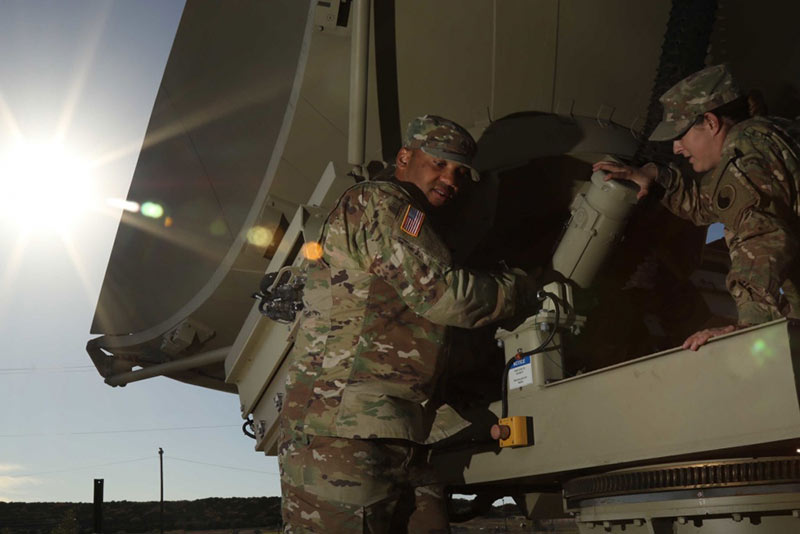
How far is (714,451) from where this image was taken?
2174 mm

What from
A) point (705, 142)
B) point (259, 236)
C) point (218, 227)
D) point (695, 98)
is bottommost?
point (705, 142)

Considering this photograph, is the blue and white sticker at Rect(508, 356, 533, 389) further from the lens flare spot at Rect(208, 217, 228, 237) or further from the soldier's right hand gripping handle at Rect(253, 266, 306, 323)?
the lens flare spot at Rect(208, 217, 228, 237)

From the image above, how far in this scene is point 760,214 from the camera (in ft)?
7.74

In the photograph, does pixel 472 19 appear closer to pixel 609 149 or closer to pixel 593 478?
pixel 609 149

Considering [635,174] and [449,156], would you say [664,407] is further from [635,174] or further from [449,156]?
[449,156]

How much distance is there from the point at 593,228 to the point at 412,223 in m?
0.81

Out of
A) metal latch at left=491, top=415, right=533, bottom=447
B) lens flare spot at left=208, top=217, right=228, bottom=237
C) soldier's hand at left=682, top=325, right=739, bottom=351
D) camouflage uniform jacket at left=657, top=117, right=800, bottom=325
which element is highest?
lens flare spot at left=208, top=217, right=228, bottom=237

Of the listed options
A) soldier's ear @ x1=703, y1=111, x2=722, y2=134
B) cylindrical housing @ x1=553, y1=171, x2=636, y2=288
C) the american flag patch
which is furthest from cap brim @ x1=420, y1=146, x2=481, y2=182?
soldier's ear @ x1=703, y1=111, x2=722, y2=134

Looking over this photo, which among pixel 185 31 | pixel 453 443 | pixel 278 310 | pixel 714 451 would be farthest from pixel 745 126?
pixel 185 31

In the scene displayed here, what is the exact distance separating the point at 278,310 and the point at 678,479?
6.67 ft

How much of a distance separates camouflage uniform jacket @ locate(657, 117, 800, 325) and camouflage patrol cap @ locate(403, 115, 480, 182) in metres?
0.85

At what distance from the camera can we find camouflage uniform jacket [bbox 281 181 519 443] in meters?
2.63

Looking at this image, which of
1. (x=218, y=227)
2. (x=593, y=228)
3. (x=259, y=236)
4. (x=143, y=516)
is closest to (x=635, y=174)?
(x=593, y=228)

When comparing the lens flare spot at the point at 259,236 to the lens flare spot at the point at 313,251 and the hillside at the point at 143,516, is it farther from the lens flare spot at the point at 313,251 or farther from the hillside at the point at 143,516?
the hillside at the point at 143,516
